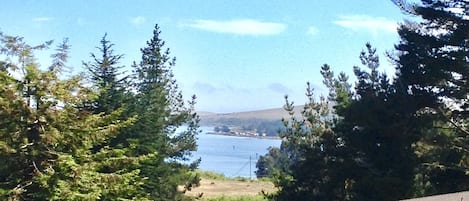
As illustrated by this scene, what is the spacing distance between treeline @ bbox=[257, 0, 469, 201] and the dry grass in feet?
31.8

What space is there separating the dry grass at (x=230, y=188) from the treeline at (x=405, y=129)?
970cm

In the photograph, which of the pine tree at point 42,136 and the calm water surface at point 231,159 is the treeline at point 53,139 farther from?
the calm water surface at point 231,159

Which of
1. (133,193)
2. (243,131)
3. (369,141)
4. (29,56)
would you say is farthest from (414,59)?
(243,131)

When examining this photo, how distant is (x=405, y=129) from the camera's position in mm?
14883

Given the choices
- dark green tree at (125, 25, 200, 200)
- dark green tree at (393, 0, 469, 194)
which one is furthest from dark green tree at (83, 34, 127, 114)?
dark green tree at (393, 0, 469, 194)

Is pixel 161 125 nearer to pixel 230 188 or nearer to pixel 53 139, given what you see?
pixel 53 139

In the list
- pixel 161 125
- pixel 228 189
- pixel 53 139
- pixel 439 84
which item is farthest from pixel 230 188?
pixel 53 139

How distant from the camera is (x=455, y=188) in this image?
14.8m

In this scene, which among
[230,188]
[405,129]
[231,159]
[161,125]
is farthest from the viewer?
[231,159]

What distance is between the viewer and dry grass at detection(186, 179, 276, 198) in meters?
26.8

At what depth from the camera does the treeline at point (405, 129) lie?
48.9 feet

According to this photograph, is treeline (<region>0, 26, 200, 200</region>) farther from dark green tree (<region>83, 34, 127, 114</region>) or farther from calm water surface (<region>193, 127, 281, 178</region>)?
calm water surface (<region>193, 127, 281, 178</region>)

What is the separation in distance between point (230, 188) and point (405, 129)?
15634 millimetres

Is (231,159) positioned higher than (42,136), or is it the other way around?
(42,136)
